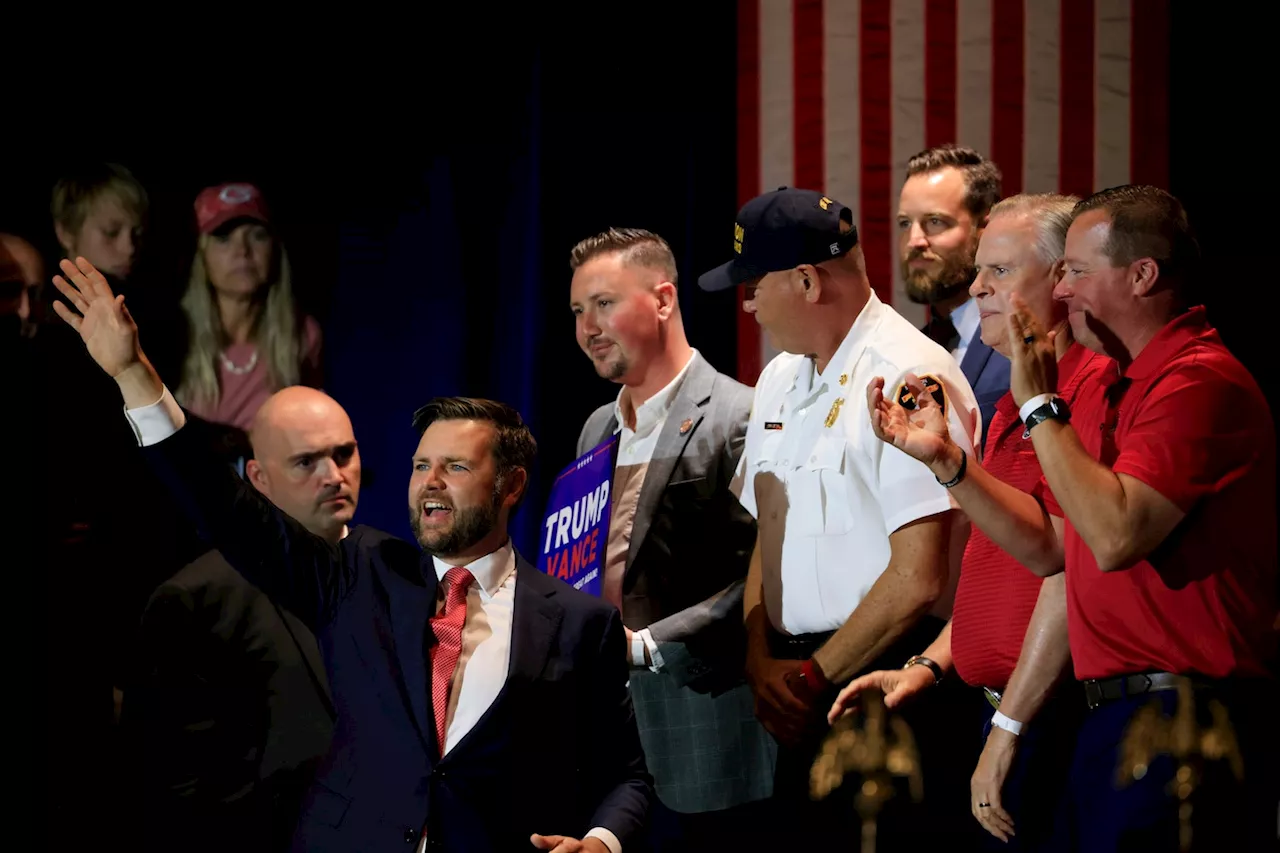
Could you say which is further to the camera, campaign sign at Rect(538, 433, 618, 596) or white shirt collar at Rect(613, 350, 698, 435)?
white shirt collar at Rect(613, 350, 698, 435)

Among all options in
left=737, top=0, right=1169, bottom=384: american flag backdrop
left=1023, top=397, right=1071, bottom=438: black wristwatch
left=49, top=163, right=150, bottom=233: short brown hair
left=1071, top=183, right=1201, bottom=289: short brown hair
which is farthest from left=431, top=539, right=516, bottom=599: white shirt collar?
left=49, top=163, right=150, bottom=233: short brown hair

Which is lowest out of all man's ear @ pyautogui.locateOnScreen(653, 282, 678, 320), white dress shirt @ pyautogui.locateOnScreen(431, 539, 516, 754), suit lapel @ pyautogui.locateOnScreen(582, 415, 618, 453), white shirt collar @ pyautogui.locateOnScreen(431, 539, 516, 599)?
white dress shirt @ pyautogui.locateOnScreen(431, 539, 516, 754)

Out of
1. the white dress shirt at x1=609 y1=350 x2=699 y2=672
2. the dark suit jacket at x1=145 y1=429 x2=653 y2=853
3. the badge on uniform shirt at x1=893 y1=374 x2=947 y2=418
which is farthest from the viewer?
the white dress shirt at x1=609 y1=350 x2=699 y2=672

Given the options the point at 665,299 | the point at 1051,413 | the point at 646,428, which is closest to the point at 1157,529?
the point at 1051,413

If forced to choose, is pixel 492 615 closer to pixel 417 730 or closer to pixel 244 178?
pixel 417 730

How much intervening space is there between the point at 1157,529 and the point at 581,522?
4.69 ft

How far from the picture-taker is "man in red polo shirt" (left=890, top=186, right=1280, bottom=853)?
222cm

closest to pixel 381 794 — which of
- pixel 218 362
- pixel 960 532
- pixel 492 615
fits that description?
pixel 492 615

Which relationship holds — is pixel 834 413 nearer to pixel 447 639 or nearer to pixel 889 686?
pixel 889 686

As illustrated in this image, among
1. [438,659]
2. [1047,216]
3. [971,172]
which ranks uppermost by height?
[971,172]

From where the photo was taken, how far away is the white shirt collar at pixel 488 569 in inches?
109

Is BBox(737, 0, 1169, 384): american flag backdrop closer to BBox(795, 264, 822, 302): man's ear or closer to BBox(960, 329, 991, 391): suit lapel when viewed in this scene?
BBox(960, 329, 991, 391): suit lapel

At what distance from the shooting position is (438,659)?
267cm

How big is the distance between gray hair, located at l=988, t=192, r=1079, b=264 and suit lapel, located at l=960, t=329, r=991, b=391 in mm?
529
